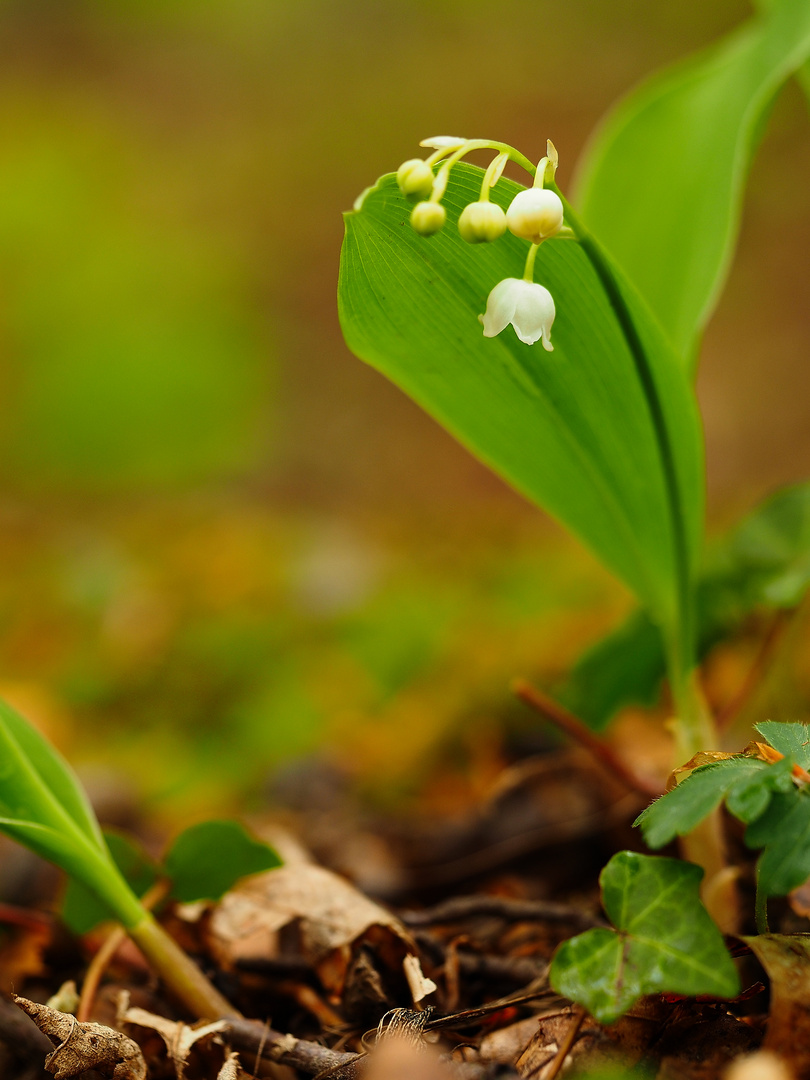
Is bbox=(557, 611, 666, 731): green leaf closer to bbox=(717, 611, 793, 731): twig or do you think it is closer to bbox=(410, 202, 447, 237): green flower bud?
bbox=(717, 611, 793, 731): twig

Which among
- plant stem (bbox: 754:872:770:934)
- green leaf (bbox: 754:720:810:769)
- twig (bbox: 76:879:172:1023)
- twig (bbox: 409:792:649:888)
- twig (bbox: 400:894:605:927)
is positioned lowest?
twig (bbox: 409:792:649:888)

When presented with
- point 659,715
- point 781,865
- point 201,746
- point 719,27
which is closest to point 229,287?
point 719,27

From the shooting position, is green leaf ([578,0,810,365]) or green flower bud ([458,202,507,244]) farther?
green leaf ([578,0,810,365])

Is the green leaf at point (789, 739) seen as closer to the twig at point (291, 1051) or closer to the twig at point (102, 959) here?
the twig at point (291, 1051)

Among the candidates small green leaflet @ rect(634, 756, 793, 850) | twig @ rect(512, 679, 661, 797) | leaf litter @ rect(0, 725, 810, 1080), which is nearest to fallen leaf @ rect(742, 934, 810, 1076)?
leaf litter @ rect(0, 725, 810, 1080)

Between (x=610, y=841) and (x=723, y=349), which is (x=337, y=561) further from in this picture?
(x=723, y=349)

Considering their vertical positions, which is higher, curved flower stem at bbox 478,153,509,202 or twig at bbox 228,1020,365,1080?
curved flower stem at bbox 478,153,509,202
